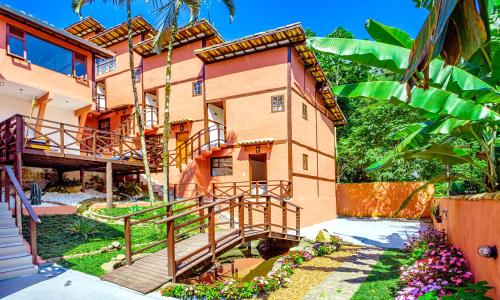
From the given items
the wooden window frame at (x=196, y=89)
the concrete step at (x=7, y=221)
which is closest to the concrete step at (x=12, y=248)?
the concrete step at (x=7, y=221)

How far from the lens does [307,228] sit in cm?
1512

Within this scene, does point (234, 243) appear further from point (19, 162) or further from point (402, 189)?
point (402, 189)

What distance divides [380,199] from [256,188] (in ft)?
37.0

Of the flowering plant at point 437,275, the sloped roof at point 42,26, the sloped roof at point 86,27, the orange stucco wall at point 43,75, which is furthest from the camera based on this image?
the sloped roof at point 86,27

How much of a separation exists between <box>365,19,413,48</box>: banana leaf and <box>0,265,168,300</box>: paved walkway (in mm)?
5951

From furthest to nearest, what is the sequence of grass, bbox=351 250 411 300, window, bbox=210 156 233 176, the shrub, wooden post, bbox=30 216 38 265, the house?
window, bbox=210 156 233 176 < the house < the shrub < wooden post, bbox=30 216 38 265 < grass, bbox=351 250 411 300

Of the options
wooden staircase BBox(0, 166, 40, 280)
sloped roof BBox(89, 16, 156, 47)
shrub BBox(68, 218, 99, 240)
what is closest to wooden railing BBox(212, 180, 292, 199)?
shrub BBox(68, 218, 99, 240)

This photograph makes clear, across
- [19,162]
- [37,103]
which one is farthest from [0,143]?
[37,103]

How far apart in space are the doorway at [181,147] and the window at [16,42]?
7.89 meters

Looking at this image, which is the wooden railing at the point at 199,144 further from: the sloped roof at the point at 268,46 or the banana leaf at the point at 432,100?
the banana leaf at the point at 432,100

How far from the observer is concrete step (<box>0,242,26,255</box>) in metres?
6.59

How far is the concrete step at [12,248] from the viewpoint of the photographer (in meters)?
6.59

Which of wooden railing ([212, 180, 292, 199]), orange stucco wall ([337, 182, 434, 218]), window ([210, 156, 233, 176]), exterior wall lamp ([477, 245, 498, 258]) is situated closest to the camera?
exterior wall lamp ([477, 245, 498, 258])

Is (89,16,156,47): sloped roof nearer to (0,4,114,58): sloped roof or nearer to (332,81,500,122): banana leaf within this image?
(0,4,114,58): sloped roof
